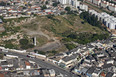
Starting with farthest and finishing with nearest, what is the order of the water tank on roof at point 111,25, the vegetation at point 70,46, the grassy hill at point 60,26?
the water tank on roof at point 111,25
the grassy hill at point 60,26
the vegetation at point 70,46

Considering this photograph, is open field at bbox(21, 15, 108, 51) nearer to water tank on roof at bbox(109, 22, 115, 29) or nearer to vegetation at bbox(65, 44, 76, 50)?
vegetation at bbox(65, 44, 76, 50)

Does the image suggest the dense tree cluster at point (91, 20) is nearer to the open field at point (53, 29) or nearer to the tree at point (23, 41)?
the open field at point (53, 29)

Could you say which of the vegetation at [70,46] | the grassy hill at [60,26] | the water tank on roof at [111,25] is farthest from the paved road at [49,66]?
the water tank on roof at [111,25]

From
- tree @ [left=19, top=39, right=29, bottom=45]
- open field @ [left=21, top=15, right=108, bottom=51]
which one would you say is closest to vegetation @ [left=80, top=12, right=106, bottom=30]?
open field @ [left=21, top=15, right=108, bottom=51]

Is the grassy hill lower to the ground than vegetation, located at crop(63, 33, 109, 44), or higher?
higher

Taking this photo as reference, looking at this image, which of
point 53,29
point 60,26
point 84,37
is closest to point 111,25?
point 84,37

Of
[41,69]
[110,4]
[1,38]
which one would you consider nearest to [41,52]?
[41,69]

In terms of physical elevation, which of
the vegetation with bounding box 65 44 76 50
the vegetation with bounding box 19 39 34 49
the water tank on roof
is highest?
the vegetation with bounding box 19 39 34 49

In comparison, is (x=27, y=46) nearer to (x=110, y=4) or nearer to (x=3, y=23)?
(x=3, y=23)

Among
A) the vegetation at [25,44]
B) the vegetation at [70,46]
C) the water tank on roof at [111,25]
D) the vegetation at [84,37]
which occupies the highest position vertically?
the vegetation at [25,44]
